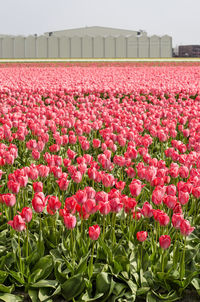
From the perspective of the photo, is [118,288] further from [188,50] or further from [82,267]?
[188,50]

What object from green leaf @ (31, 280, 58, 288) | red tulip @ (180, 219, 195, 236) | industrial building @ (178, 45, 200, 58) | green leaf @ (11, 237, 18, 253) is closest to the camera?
→ red tulip @ (180, 219, 195, 236)

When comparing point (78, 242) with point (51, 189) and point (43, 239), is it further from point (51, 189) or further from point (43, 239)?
point (51, 189)

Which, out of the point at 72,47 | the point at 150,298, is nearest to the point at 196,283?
the point at 150,298

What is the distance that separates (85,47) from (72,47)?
64.6 inches

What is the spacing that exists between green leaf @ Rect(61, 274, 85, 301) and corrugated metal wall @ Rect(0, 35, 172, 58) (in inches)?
1862

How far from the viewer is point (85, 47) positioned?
48.5 meters

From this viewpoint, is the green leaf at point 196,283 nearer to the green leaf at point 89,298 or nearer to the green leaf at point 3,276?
the green leaf at point 89,298

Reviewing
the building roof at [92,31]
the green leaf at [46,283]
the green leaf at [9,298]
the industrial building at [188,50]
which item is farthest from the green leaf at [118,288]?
the industrial building at [188,50]

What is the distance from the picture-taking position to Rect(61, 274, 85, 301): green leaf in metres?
2.49

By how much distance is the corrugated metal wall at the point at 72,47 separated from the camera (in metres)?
47.8

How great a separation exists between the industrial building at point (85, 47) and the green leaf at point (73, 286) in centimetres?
4729

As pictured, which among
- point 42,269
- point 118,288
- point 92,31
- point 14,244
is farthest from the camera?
point 92,31

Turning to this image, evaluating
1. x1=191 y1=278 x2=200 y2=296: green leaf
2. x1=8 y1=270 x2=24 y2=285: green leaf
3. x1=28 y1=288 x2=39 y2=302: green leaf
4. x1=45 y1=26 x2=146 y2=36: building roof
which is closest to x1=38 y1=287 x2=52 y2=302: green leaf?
x1=28 y1=288 x2=39 y2=302: green leaf

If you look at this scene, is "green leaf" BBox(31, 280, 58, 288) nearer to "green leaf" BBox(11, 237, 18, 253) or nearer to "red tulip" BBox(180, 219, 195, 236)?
"green leaf" BBox(11, 237, 18, 253)
